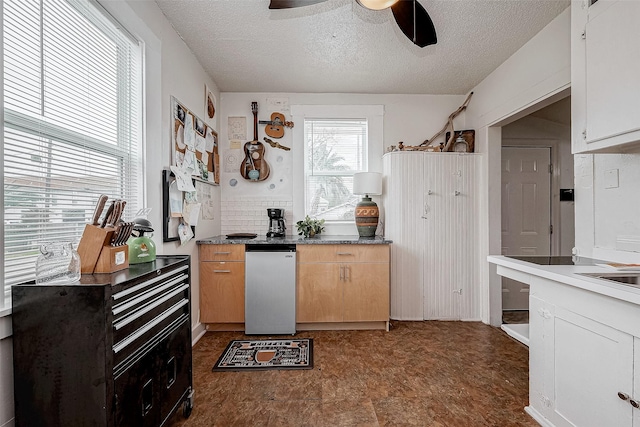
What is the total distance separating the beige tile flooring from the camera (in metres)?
1.79

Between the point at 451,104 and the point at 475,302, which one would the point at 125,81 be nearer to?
the point at 451,104

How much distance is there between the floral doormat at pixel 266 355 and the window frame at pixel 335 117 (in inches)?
51.5

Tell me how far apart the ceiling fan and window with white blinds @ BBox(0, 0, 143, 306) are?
3.21 feet

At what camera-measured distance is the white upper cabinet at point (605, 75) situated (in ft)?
4.62

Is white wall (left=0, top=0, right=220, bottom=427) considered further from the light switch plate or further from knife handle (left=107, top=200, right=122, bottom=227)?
the light switch plate

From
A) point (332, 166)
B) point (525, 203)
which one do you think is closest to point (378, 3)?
point (332, 166)

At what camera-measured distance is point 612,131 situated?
1.50m

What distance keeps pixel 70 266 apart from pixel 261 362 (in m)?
1.65

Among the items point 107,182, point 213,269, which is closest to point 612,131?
point 107,182

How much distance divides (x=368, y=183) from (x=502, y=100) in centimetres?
148

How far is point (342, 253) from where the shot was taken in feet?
9.95

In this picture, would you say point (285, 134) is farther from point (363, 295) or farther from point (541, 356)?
point (541, 356)

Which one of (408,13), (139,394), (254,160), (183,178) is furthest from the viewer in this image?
(254,160)

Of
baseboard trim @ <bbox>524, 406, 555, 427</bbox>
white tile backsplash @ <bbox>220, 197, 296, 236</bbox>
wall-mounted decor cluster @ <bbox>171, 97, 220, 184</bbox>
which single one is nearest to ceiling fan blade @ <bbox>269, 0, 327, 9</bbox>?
wall-mounted decor cluster @ <bbox>171, 97, 220, 184</bbox>
